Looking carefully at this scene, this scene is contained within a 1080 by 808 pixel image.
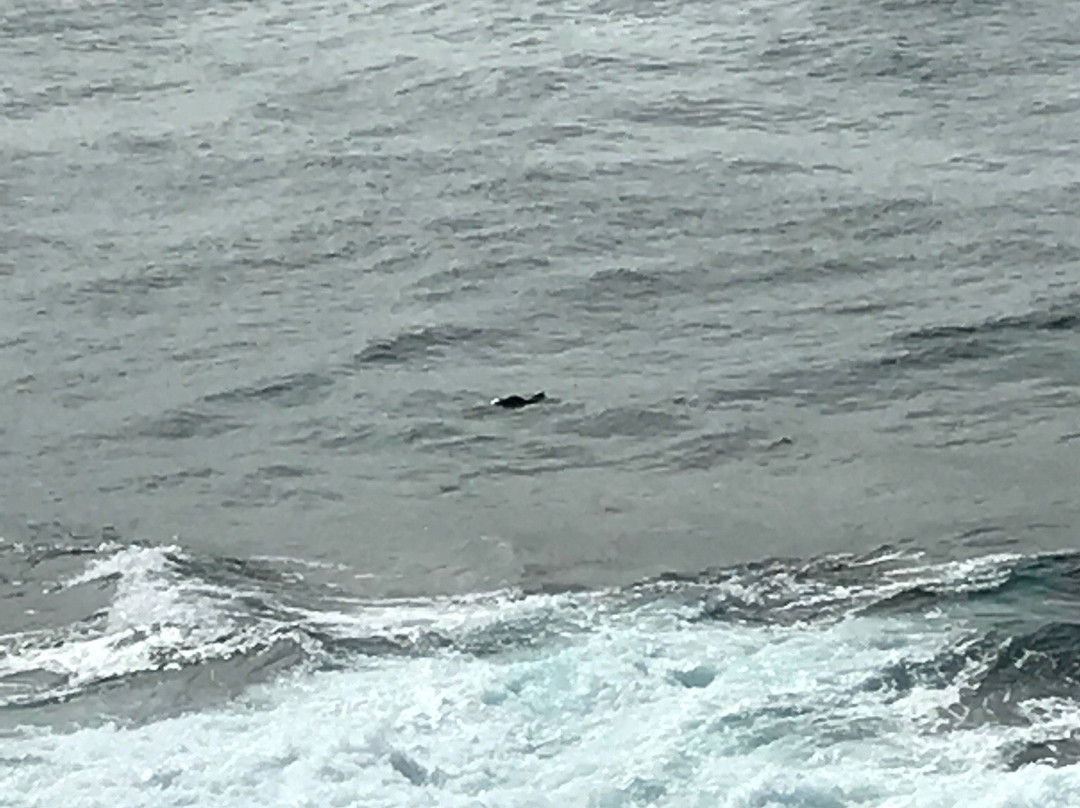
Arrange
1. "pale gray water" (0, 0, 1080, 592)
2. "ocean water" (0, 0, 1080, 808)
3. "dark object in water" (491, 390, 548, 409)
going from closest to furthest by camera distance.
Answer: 1. "ocean water" (0, 0, 1080, 808)
2. "pale gray water" (0, 0, 1080, 592)
3. "dark object in water" (491, 390, 548, 409)

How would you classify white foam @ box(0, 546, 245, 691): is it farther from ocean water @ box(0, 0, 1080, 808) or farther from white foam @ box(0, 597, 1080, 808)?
white foam @ box(0, 597, 1080, 808)

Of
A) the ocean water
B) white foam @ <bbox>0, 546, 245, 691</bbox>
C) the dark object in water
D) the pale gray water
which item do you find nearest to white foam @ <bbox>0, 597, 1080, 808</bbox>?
the ocean water

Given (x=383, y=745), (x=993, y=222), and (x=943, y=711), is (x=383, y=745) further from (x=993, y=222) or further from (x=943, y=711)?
(x=993, y=222)

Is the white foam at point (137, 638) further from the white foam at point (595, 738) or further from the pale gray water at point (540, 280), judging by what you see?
the pale gray water at point (540, 280)

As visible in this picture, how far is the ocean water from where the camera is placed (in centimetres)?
1620

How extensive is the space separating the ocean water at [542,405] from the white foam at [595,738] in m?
0.04

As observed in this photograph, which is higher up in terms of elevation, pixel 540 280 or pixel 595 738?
pixel 540 280

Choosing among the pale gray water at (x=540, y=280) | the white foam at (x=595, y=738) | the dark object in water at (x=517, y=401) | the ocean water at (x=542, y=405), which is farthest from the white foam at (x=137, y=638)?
the dark object in water at (x=517, y=401)

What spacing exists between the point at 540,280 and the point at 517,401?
310 centimetres

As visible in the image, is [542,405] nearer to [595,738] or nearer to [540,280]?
[540,280]

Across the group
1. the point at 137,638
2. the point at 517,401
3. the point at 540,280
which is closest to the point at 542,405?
the point at 517,401

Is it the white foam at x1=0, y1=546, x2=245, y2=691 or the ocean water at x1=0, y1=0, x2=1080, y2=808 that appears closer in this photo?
the ocean water at x1=0, y1=0, x2=1080, y2=808

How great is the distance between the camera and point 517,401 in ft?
71.7

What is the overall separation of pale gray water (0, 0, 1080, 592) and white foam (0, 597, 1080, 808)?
179 centimetres
